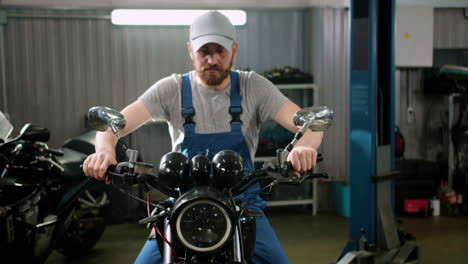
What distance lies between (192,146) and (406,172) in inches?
202

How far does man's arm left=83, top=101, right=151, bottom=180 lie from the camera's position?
1.55 metres

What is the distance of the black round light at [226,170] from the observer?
4.64ft

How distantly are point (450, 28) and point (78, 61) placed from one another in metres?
5.45

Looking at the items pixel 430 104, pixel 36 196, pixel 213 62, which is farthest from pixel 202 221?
pixel 430 104

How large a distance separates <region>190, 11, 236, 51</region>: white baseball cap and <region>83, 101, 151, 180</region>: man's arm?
0.40 metres

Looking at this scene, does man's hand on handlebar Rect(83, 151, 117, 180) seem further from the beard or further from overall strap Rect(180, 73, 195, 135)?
the beard

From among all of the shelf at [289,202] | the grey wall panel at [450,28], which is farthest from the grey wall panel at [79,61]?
the grey wall panel at [450,28]

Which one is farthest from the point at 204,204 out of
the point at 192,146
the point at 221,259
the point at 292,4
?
the point at 292,4

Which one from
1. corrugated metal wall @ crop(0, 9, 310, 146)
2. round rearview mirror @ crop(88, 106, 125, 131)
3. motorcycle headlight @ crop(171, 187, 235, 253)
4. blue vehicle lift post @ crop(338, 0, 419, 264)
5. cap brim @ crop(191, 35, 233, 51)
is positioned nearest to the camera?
motorcycle headlight @ crop(171, 187, 235, 253)

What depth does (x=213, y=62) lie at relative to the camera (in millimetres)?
2135

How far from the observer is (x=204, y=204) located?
1327 millimetres

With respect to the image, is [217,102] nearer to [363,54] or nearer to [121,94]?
[363,54]

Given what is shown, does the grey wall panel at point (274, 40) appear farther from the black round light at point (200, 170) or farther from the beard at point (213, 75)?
the black round light at point (200, 170)

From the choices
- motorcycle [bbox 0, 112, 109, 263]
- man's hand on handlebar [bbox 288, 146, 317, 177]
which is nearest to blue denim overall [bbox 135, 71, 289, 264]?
man's hand on handlebar [bbox 288, 146, 317, 177]
